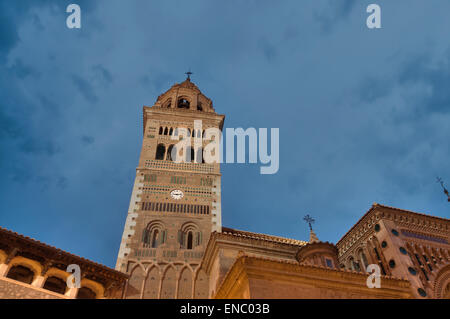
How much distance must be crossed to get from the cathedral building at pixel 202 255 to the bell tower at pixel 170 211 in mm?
68

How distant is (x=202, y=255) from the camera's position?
75.8 ft

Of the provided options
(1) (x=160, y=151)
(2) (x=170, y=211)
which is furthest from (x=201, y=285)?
(1) (x=160, y=151)

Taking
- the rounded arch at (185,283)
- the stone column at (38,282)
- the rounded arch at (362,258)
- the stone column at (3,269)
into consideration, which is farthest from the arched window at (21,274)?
the rounded arch at (362,258)

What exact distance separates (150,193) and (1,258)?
38.5 feet

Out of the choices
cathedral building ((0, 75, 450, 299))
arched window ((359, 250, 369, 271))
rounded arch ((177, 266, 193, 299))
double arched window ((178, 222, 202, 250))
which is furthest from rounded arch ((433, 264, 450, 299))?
double arched window ((178, 222, 202, 250))

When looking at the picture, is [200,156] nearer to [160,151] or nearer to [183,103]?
[160,151]

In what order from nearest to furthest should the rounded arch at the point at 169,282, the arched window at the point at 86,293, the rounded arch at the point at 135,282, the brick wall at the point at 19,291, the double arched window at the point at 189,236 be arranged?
the brick wall at the point at 19,291, the arched window at the point at 86,293, the rounded arch at the point at 135,282, the rounded arch at the point at 169,282, the double arched window at the point at 189,236

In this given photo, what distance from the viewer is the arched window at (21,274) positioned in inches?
631

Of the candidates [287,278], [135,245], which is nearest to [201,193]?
[135,245]

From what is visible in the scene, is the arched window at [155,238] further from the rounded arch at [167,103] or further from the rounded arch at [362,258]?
the rounded arch at [167,103]

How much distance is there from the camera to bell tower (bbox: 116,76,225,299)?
21.5 meters

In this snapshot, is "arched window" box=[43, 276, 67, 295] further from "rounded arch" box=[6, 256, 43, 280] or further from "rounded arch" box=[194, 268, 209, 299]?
"rounded arch" box=[194, 268, 209, 299]

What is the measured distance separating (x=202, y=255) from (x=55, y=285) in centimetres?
902
